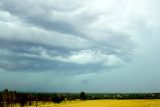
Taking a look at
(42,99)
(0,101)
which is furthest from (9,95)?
(42,99)

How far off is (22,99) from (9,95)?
1534 centimetres

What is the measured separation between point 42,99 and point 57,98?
20364 mm

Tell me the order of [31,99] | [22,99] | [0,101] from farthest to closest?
[31,99], [22,99], [0,101]

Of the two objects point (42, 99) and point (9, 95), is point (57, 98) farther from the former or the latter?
point (9, 95)

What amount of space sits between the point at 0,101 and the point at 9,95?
27.6 ft

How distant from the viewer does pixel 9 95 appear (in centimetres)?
13625

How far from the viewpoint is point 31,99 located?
175m

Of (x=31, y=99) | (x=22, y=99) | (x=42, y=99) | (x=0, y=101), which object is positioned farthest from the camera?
(x=42, y=99)

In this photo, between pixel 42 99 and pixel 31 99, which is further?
pixel 42 99

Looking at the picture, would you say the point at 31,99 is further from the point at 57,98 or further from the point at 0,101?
the point at 0,101

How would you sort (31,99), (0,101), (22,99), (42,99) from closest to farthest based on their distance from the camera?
(0,101), (22,99), (31,99), (42,99)

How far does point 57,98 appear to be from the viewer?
597 ft

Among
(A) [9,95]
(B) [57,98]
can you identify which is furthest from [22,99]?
(B) [57,98]

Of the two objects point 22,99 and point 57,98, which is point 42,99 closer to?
point 57,98
